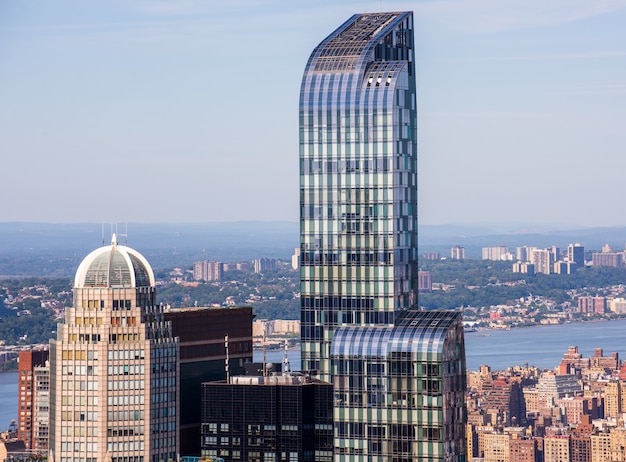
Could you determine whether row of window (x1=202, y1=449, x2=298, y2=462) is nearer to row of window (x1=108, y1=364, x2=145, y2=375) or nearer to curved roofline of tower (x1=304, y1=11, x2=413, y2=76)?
row of window (x1=108, y1=364, x2=145, y2=375)

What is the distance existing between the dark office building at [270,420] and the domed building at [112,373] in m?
2.26

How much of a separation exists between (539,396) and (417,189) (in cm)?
10846

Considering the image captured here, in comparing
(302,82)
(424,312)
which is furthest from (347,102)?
(424,312)

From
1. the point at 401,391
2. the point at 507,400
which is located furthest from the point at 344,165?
the point at 507,400

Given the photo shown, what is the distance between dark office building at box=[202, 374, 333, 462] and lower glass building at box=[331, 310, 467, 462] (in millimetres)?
1877

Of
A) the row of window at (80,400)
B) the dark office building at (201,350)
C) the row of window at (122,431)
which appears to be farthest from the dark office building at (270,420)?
the row of window at (80,400)

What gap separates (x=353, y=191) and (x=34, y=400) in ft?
176

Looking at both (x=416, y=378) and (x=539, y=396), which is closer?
(x=416, y=378)

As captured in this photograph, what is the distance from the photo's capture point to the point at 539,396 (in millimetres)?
195500

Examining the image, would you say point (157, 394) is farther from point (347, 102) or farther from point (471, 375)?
point (471, 375)

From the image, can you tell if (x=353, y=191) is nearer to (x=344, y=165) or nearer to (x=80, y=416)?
(x=344, y=165)

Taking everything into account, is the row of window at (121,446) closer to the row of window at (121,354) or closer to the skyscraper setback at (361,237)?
the row of window at (121,354)

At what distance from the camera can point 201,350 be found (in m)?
95.8

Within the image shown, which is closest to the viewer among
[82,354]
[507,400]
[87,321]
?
[82,354]
